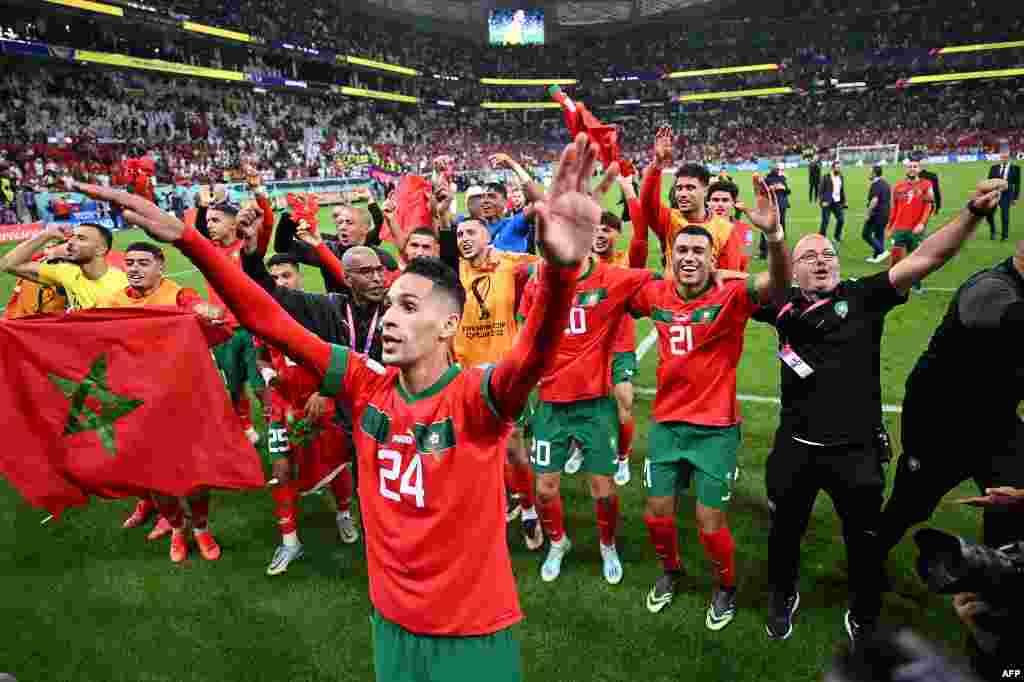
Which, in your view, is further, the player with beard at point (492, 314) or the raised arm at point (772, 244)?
the player with beard at point (492, 314)

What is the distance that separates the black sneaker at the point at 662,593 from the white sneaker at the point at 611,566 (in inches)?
10.6

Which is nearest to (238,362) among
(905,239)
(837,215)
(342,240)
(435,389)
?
(342,240)

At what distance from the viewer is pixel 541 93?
6688 centimetres

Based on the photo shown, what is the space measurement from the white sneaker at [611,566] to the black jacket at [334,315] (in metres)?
2.11

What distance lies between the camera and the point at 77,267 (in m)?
5.51

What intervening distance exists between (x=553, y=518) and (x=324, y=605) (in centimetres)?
166

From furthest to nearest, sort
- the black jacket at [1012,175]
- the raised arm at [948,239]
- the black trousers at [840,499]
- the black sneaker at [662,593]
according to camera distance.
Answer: the black jacket at [1012,175] < the black sneaker at [662,593] < the black trousers at [840,499] < the raised arm at [948,239]

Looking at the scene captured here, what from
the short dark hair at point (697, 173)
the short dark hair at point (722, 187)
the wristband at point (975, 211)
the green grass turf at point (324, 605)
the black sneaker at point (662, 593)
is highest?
the short dark hair at point (697, 173)

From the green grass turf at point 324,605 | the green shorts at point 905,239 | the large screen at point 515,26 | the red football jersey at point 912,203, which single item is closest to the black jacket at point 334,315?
the green grass turf at point 324,605

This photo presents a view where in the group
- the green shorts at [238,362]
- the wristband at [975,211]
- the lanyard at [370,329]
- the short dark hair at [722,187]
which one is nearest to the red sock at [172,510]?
the green shorts at [238,362]

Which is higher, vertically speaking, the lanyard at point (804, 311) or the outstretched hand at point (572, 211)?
the outstretched hand at point (572, 211)

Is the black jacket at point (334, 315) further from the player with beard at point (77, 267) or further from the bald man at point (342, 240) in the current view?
the player with beard at point (77, 267)

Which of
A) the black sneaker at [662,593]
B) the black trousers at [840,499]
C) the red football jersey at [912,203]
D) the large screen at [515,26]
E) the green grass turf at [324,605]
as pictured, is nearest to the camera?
the black trousers at [840,499]

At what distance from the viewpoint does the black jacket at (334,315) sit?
4.21 m
